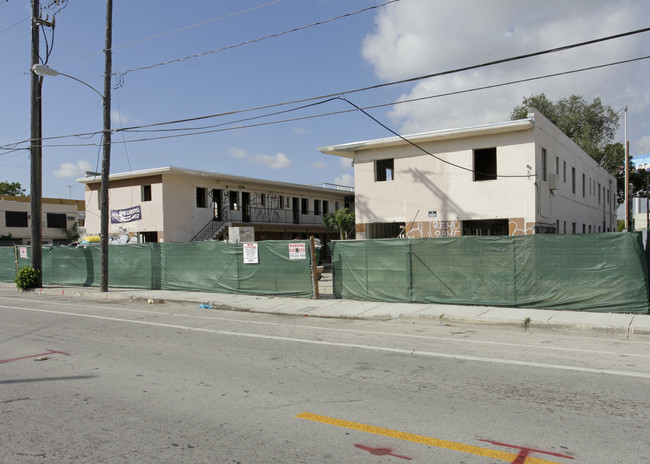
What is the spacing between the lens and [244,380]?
251 inches

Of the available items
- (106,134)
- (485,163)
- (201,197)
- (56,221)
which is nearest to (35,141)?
(106,134)

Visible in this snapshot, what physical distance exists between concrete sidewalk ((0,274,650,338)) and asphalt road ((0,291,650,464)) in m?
0.69

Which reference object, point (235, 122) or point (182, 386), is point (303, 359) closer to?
point (182, 386)

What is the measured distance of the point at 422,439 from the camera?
438 cm

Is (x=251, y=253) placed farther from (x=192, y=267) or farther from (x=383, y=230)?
(x=383, y=230)

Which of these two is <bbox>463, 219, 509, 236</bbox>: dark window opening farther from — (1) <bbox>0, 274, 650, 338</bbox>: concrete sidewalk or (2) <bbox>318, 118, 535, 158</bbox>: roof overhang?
(1) <bbox>0, 274, 650, 338</bbox>: concrete sidewalk

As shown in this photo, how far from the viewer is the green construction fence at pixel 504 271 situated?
1093cm

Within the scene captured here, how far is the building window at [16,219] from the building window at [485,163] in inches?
1945

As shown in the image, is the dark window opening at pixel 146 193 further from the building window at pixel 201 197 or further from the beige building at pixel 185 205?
the building window at pixel 201 197

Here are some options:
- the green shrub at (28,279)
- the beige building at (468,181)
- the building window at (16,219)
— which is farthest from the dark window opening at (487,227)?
the building window at (16,219)

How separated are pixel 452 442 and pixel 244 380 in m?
2.96

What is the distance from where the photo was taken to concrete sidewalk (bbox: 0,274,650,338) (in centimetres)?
988

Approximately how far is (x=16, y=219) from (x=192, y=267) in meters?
44.6

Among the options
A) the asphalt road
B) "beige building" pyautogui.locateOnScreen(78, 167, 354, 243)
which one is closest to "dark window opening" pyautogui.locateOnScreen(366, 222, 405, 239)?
"beige building" pyautogui.locateOnScreen(78, 167, 354, 243)
